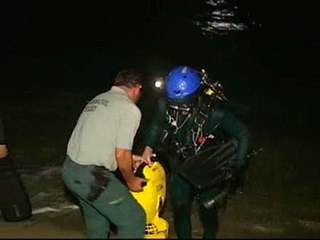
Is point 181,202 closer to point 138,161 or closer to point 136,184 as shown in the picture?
point 138,161

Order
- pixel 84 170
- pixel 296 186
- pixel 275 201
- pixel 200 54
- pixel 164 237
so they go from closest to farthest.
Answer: pixel 84 170, pixel 164 237, pixel 275 201, pixel 296 186, pixel 200 54

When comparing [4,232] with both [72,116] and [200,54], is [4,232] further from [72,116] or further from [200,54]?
[200,54]

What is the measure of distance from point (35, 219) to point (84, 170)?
2898 millimetres

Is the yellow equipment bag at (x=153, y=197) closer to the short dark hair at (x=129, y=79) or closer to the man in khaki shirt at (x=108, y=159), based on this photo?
the man in khaki shirt at (x=108, y=159)

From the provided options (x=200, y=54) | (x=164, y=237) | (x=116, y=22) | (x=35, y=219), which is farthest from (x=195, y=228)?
(x=116, y=22)

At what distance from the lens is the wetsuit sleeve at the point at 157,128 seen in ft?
20.8

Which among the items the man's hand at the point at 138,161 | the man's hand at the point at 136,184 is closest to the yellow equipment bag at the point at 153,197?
the man's hand at the point at 138,161

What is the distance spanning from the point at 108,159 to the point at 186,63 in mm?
24882

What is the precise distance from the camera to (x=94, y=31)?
4159 centimetres

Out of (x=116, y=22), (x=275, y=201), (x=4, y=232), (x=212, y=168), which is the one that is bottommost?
(x=116, y=22)

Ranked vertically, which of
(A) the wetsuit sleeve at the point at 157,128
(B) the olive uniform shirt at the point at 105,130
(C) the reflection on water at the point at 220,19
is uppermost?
(B) the olive uniform shirt at the point at 105,130

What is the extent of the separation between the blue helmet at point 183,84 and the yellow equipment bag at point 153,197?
778 mm

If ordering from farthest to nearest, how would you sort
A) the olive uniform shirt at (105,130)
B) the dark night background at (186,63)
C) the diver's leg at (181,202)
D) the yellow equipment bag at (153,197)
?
the dark night background at (186,63)
the diver's leg at (181,202)
the yellow equipment bag at (153,197)
the olive uniform shirt at (105,130)

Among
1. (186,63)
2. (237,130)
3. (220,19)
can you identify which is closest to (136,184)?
(237,130)
